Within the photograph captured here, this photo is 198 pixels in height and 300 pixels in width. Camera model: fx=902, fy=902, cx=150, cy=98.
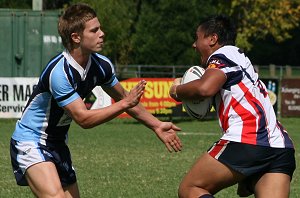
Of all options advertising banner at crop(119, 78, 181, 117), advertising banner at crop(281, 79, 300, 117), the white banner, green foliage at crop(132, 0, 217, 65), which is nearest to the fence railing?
advertising banner at crop(281, 79, 300, 117)

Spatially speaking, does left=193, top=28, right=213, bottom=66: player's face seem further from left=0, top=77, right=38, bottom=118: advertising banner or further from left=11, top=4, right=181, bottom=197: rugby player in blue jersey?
left=0, top=77, right=38, bottom=118: advertising banner

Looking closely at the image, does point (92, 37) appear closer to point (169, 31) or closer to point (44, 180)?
point (44, 180)

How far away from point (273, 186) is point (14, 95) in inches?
665

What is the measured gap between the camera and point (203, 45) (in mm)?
6875

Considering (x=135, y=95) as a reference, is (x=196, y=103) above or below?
below

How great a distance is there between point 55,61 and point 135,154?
862 cm

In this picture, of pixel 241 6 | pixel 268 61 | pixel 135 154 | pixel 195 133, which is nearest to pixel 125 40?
pixel 241 6

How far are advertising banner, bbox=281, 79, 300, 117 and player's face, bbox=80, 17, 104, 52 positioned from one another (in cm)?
1873

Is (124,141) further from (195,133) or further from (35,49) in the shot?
(35,49)

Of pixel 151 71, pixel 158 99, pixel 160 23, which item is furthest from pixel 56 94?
pixel 160 23

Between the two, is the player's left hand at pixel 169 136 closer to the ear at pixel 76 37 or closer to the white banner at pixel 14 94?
the ear at pixel 76 37

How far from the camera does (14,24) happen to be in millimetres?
25312

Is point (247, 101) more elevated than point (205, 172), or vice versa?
point (247, 101)

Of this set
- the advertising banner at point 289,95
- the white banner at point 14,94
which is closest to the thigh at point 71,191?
the white banner at point 14,94
